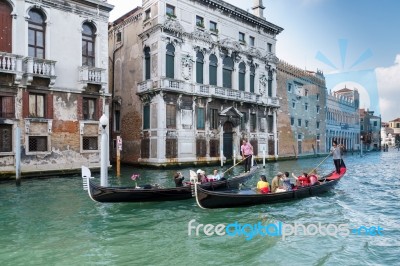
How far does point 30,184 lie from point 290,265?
943cm

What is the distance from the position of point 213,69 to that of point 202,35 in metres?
2.08

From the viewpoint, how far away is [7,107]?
12.1 metres

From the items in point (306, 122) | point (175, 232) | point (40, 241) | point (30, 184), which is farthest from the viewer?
point (306, 122)

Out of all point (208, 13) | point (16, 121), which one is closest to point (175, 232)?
point (16, 121)

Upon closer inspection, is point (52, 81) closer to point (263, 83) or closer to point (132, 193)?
point (132, 193)

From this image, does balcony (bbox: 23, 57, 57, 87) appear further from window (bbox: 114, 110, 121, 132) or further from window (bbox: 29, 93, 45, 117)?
window (bbox: 114, 110, 121, 132)

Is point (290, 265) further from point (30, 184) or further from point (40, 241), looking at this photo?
point (30, 184)

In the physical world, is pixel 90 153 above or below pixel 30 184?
above

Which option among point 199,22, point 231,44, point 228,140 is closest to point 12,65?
point 199,22

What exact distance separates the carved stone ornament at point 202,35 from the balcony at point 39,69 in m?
8.49

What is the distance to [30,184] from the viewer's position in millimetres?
11133

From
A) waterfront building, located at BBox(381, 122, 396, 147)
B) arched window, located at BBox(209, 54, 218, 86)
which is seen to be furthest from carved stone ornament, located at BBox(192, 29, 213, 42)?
waterfront building, located at BBox(381, 122, 396, 147)

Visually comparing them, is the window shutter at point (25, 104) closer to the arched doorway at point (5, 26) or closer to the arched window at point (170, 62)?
the arched doorway at point (5, 26)

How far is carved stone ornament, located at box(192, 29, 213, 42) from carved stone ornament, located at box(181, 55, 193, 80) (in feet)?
4.60
